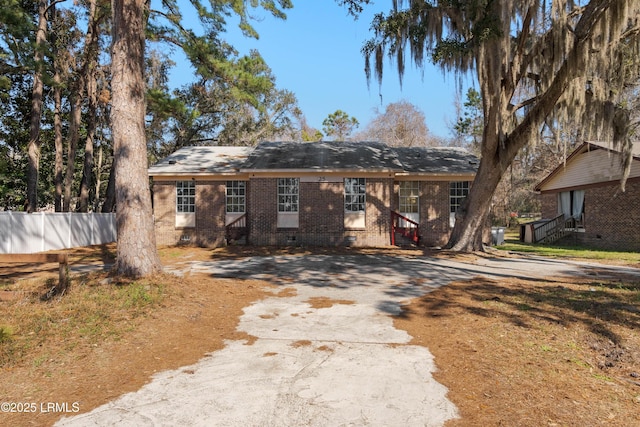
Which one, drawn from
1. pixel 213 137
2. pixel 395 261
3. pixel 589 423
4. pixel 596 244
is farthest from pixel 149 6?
pixel 596 244

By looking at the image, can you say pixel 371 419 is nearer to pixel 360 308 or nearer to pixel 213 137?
pixel 360 308

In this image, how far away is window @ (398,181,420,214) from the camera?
734 inches

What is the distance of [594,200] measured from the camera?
21.3 meters

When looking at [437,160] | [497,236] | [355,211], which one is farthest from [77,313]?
[497,236]

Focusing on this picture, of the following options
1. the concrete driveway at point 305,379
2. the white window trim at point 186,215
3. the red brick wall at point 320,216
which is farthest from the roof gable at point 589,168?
the white window trim at point 186,215

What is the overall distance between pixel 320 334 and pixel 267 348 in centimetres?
85

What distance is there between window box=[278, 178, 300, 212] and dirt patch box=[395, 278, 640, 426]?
10.3m

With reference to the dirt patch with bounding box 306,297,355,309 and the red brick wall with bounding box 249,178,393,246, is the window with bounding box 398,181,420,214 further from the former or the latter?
the dirt patch with bounding box 306,297,355,309

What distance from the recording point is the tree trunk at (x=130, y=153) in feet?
24.2

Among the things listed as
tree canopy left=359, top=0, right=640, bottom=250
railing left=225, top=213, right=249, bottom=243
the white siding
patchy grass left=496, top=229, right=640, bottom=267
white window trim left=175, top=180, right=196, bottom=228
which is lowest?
patchy grass left=496, top=229, right=640, bottom=267

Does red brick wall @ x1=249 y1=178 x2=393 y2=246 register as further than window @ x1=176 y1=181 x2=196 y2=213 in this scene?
No

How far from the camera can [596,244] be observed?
832 inches

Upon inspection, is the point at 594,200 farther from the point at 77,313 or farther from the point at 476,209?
the point at 77,313

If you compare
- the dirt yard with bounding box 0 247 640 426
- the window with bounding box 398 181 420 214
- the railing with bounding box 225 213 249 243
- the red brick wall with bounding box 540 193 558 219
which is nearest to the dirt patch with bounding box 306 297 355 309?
the dirt yard with bounding box 0 247 640 426
